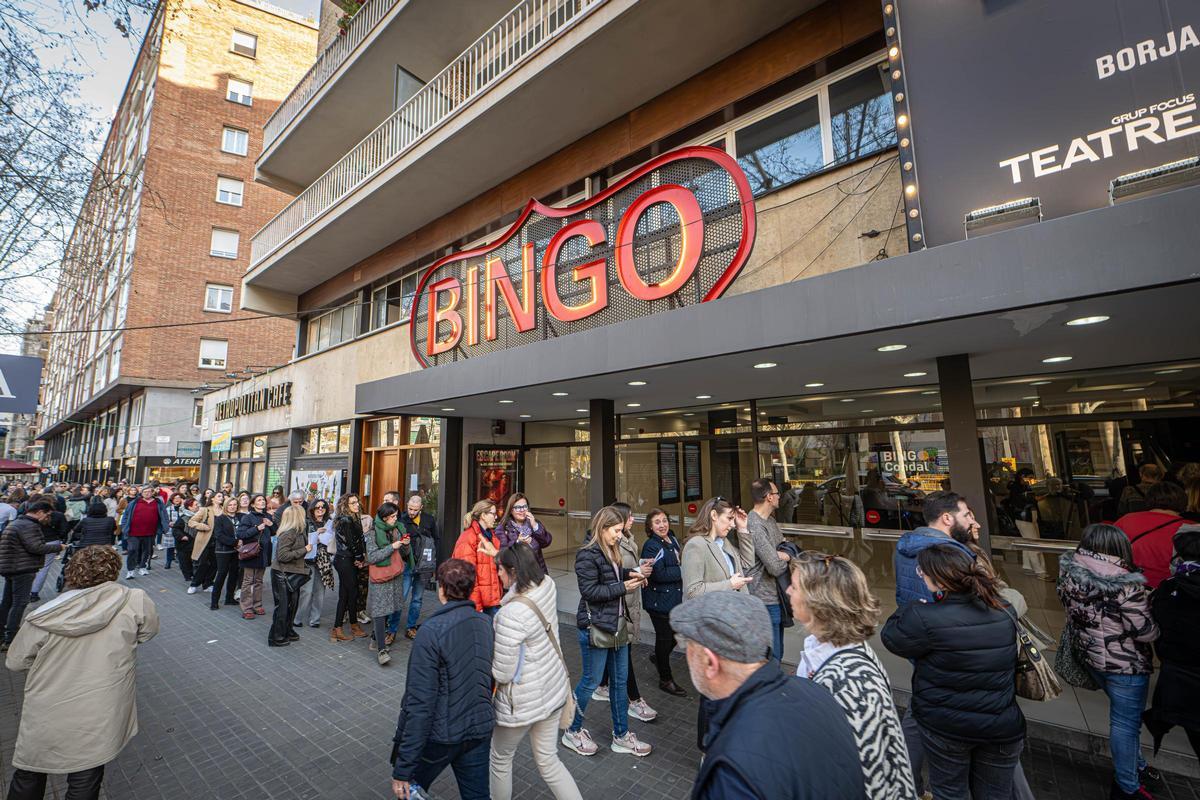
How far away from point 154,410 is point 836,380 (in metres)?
31.5

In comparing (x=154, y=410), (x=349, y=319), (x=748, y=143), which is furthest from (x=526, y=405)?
(x=154, y=410)

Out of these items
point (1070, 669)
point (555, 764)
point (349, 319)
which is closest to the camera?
point (555, 764)

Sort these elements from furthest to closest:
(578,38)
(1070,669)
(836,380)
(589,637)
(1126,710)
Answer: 1. (578,38)
2. (836,380)
3. (589,637)
4. (1070,669)
5. (1126,710)

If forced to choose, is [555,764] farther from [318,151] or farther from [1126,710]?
[318,151]

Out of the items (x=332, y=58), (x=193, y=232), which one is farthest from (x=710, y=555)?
(x=193, y=232)

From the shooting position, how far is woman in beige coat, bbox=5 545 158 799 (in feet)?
9.69

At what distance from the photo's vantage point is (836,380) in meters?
6.74

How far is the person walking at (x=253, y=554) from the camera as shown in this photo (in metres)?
7.77

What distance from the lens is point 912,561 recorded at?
361 centimetres

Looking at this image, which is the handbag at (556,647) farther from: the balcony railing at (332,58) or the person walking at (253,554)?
the balcony railing at (332,58)

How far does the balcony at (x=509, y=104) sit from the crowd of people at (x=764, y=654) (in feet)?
22.2

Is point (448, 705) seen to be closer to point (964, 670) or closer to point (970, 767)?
point (964, 670)

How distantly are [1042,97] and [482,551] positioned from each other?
6.81 metres

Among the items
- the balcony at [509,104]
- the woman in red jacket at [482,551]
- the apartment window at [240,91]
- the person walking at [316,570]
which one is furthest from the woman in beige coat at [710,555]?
the apartment window at [240,91]
